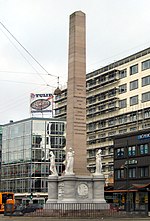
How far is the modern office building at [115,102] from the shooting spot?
85925mm

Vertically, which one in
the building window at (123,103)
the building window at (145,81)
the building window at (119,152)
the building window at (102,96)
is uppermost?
the building window at (145,81)

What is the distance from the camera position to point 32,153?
104 metres

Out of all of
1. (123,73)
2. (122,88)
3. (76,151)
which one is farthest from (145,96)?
(76,151)

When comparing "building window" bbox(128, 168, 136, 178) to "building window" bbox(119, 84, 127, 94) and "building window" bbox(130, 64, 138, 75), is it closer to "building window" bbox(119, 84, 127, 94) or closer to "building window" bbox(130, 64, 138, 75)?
"building window" bbox(130, 64, 138, 75)

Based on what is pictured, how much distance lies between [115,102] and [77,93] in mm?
52544

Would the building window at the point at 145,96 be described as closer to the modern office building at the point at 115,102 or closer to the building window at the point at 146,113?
the modern office building at the point at 115,102

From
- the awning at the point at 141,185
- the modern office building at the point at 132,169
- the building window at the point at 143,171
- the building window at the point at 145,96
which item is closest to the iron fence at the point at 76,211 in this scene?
the awning at the point at 141,185

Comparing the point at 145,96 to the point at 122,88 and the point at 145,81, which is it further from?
the point at 122,88

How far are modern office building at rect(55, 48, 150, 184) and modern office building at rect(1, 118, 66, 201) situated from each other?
7.81 meters

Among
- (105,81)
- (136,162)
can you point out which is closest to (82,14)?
(136,162)

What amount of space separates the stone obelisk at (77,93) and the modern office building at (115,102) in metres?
41.9

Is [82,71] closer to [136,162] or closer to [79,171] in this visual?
[79,171]

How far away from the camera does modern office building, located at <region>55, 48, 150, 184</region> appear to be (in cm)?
8593

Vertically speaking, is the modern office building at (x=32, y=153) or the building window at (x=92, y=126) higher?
the building window at (x=92, y=126)
